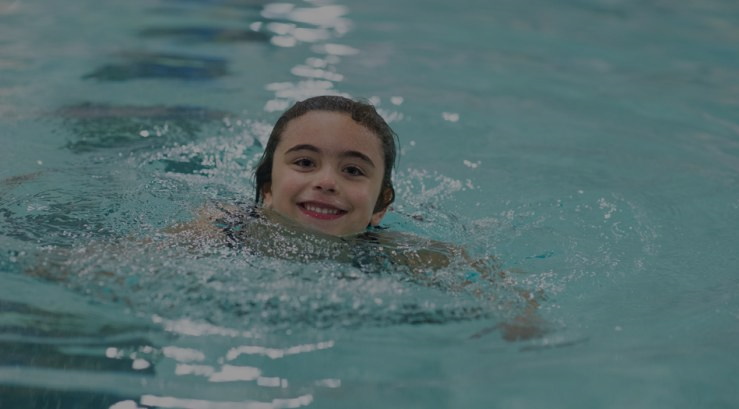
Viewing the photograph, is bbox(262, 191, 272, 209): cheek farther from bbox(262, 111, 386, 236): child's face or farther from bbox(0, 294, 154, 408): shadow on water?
bbox(0, 294, 154, 408): shadow on water

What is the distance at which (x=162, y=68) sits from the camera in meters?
5.99

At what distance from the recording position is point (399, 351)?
263 cm

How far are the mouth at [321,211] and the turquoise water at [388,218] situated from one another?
0.63ft

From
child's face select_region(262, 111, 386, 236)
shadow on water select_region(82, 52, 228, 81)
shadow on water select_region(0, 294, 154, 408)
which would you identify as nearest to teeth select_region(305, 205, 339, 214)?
child's face select_region(262, 111, 386, 236)

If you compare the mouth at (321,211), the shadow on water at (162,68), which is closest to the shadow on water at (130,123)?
the shadow on water at (162,68)

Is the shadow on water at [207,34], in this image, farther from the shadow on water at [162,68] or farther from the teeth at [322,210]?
the teeth at [322,210]

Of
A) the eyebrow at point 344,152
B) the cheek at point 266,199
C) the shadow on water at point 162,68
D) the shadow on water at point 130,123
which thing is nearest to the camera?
the eyebrow at point 344,152

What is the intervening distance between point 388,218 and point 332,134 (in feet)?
2.73

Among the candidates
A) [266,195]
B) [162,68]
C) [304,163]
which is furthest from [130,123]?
[304,163]

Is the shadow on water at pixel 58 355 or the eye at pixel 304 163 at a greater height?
the eye at pixel 304 163

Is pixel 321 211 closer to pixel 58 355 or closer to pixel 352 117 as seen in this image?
pixel 352 117

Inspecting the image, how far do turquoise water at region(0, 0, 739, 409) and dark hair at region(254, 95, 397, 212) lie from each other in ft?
1.09

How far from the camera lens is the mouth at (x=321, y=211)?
3.13 meters

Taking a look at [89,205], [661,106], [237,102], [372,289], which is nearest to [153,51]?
[237,102]
